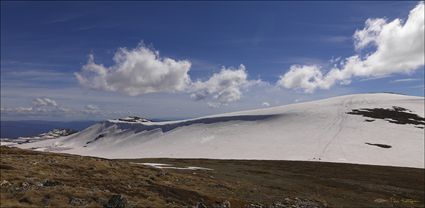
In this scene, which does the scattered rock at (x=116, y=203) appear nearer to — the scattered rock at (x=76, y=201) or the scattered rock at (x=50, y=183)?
the scattered rock at (x=76, y=201)

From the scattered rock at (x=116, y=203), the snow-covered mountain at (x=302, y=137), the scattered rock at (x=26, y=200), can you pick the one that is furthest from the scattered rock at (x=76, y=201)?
the snow-covered mountain at (x=302, y=137)

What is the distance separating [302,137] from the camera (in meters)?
148

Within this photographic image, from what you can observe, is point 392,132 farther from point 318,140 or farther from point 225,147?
point 225,147

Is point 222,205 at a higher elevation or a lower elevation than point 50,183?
lower

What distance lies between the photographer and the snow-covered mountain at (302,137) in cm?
12506

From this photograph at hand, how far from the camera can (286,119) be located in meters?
182

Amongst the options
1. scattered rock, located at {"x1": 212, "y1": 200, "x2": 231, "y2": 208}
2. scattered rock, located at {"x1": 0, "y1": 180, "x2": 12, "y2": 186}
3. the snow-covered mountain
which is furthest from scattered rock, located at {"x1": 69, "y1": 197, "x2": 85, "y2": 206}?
the snow-covered mountain

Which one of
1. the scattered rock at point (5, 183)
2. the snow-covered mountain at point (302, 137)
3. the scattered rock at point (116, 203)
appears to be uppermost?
the snow-covered mountain at point (302, 137)

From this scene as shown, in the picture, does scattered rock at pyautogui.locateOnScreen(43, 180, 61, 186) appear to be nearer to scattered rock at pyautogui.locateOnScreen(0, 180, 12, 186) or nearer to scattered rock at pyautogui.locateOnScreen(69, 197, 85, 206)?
scattered rock at pyautogui.locateOnScreen(0, 180, 12, 186)

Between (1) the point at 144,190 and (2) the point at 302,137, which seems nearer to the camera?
(1) the point at 144,190

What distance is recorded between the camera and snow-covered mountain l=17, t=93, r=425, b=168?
125 m

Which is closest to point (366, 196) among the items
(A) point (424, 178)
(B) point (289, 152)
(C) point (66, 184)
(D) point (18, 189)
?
(A) point (424, 178)

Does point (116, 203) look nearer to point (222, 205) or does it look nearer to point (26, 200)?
point (26, 200)

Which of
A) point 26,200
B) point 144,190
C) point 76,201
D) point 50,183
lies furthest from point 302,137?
point 26,200
